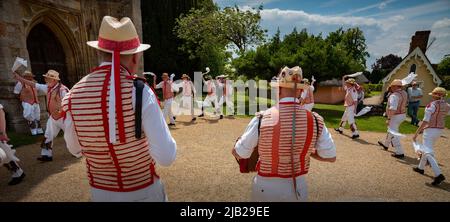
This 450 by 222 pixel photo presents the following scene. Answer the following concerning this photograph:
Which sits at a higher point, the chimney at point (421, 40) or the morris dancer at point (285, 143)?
the chimney at point (421, 40)

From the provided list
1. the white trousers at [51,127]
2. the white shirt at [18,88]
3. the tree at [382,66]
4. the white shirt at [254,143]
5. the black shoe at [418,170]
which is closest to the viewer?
the white shirt at [254,143]

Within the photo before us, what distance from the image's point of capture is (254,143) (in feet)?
8.13

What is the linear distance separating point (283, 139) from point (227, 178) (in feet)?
9.94

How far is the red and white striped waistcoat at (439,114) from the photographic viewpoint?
5184 mm

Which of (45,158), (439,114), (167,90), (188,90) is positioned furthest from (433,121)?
(188,90)

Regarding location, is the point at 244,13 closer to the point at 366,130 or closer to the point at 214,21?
the point at 214,21

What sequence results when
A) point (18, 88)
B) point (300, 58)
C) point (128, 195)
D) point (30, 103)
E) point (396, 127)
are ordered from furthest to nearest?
point (300, 58), point (30, 103), point (18, 88), point (396, 127), point (128, 195)

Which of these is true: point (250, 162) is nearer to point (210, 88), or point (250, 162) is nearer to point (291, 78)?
point (291, 78)

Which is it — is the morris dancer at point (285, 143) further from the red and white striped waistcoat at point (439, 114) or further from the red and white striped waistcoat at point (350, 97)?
the red and white striped waistcoat at point (350, 97)

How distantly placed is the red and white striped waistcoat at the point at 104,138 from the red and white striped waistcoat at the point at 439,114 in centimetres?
601

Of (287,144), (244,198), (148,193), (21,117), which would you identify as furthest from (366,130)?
(21,117)

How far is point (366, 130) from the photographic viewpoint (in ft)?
33.9

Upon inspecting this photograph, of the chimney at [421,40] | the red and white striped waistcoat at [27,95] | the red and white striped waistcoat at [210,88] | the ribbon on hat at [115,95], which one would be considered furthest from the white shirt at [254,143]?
the chimney at [421,40]
